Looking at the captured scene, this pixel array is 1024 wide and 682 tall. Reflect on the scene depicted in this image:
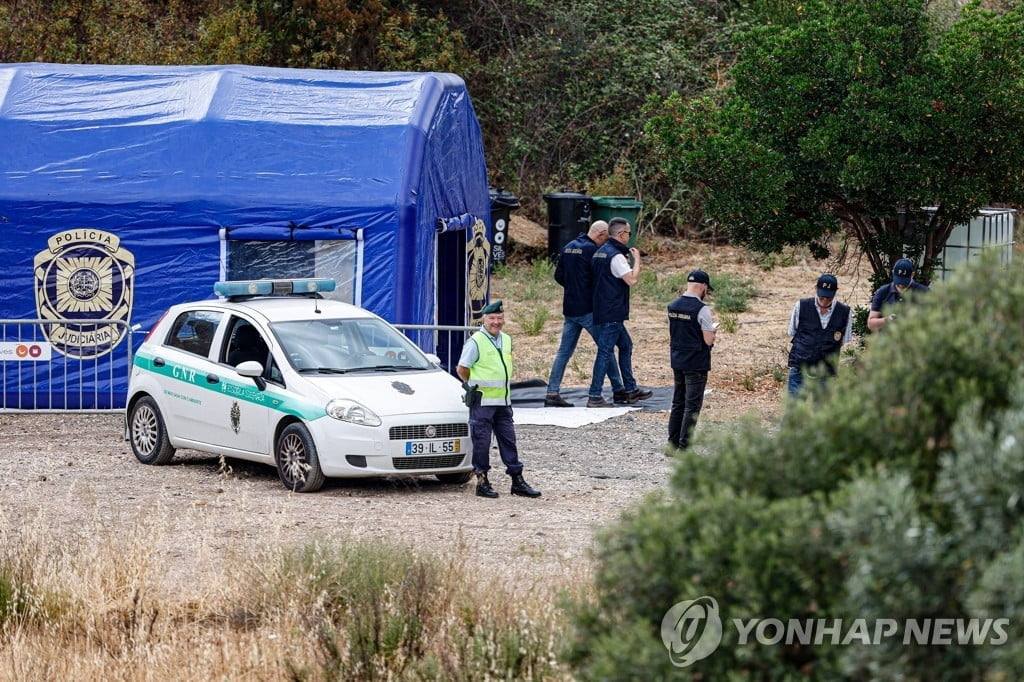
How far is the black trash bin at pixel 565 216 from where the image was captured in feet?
82.3

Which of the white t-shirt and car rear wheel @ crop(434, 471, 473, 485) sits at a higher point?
the white t-shirt

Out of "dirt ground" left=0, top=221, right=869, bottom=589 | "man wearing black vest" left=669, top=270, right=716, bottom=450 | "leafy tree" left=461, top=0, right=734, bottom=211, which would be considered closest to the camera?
"dirt ground" left=0, top=221, right=869, bottom=589

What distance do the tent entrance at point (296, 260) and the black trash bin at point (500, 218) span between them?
32.4 ft

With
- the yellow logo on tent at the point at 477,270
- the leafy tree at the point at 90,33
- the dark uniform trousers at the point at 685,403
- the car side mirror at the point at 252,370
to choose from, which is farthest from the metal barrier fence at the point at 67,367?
the leafy tree at the point at 90,33

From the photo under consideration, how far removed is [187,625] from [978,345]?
13.9 feet

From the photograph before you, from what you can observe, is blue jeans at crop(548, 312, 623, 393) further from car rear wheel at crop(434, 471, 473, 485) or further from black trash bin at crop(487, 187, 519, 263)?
black trash bin at crop(487, 187, 519, 263)

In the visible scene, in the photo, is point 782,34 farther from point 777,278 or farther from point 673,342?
point 777,278

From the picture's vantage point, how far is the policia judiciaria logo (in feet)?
48.1

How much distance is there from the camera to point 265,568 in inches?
266

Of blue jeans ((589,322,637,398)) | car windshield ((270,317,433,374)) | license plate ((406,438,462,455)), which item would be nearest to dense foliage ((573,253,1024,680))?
license plate ((406,438,462,455))

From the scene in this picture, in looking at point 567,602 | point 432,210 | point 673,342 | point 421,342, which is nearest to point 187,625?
point 567,602

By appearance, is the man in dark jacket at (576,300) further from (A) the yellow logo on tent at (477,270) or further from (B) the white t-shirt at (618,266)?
(A) the yellow logo on tent at (477,270)

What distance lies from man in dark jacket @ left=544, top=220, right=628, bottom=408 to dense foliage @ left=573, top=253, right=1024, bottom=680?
35.7 ft

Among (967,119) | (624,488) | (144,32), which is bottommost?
(624,488)
